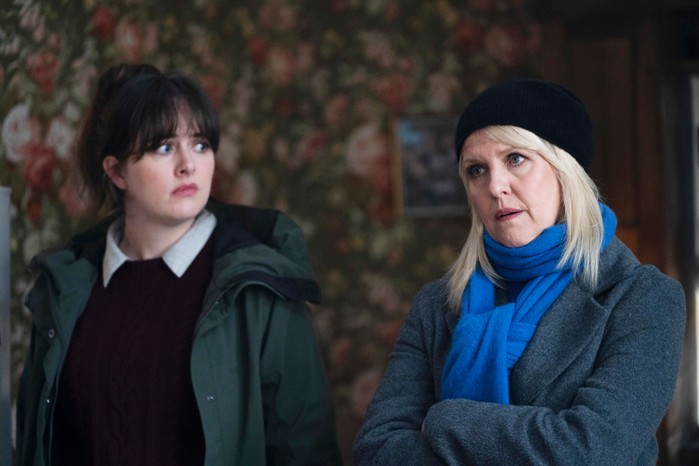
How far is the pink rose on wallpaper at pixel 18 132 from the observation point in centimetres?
361

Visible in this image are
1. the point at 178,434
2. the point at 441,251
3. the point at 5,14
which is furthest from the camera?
the point at 441,251

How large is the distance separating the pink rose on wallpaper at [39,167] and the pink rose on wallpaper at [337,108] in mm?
1151

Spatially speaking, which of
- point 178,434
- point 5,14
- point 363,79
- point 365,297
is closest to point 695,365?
point 365,297

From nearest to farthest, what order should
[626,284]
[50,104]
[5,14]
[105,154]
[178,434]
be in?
1. [626,284]
2. [178,434]
3. [105,154]
4. [5,14]
5. [50,104]

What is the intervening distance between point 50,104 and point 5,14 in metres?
0.46

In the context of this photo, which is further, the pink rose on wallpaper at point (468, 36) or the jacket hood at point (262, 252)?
the pink rose on wallpaper at point (468, 36)

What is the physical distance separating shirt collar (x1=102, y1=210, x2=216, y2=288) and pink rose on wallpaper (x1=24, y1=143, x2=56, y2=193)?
164 centimetres

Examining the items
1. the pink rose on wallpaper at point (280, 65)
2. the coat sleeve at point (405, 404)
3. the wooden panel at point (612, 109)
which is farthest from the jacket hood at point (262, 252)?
the pink rose on wallpaper at point (280, 65)

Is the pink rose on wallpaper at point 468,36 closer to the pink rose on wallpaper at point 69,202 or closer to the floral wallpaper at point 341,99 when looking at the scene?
the floral wallpaper at point 341,99

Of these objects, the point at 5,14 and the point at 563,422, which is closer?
the point at 563,422

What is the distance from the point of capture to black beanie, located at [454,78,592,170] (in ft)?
5.19

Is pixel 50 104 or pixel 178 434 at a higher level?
pixel 50 104

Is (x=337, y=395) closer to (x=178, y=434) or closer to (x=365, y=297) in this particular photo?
(x=365, y=297)

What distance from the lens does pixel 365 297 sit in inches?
165
